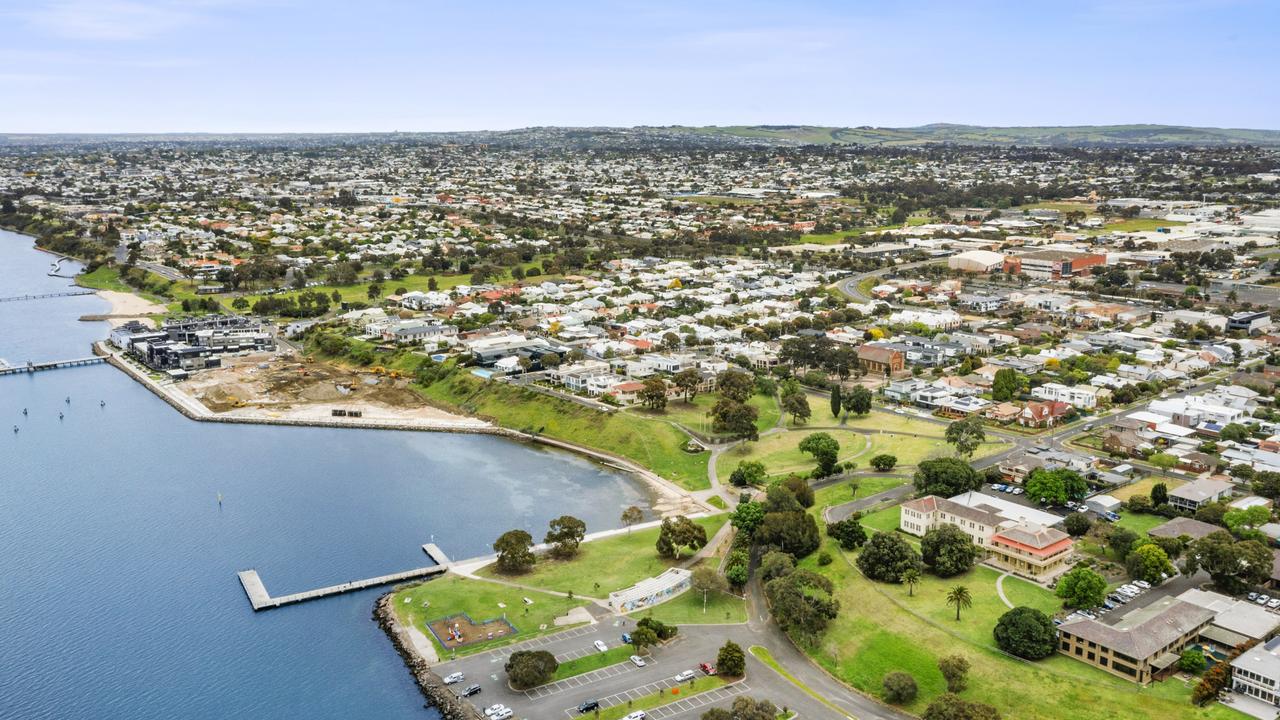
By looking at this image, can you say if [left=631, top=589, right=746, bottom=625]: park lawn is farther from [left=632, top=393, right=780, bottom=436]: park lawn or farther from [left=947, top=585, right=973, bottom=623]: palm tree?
[left=632, top=393, right=780, bottom=436]: park lawn

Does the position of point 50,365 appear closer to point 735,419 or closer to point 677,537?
point 735,419

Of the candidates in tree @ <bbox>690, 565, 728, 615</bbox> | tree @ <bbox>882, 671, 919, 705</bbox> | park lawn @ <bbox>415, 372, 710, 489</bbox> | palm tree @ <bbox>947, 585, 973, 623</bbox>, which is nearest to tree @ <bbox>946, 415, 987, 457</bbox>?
park lawn @ <bbox>415, 372, 710, 489</bbox>

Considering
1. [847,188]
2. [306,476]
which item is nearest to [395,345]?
[306,476]

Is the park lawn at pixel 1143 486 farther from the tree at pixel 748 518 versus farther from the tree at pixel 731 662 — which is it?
the tree at pixel 731 662

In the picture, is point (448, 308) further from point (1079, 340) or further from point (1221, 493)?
Result: point (1221, 493)

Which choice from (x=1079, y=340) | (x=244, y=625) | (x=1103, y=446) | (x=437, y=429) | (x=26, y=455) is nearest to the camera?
(x=244, y=625)

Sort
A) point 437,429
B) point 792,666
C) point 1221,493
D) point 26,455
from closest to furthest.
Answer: point 792,666 < point 1221,493 < point 26,455 < point 437,429
